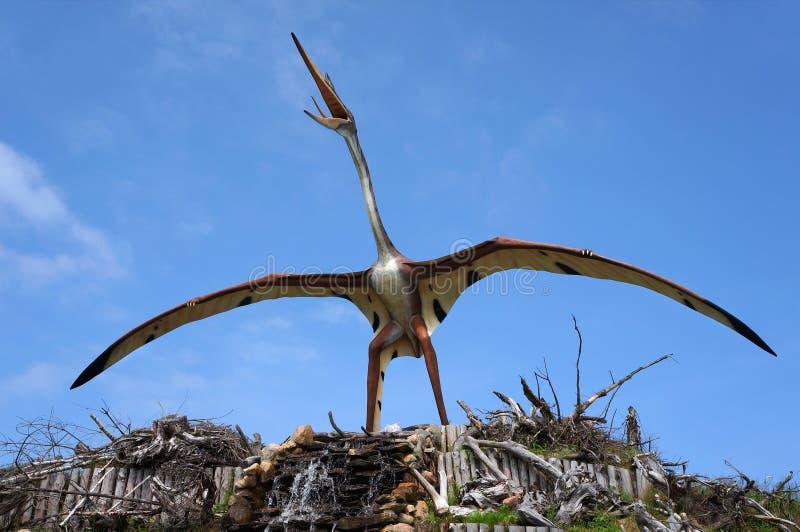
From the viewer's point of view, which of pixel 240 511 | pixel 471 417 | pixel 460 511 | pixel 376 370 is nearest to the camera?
pixel 460 511

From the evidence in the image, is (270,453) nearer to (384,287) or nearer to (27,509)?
(384,287)

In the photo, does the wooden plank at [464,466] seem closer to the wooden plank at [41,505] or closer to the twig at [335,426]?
the twig at [335,426]

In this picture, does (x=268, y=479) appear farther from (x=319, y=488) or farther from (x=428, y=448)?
(x=428, y=448)

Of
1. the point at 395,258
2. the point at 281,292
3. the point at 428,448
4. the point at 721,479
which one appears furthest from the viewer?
the point at 281,292

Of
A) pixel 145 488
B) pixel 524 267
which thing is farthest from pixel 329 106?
pixel 145 488

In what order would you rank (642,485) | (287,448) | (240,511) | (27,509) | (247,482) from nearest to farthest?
1. (240,511)
2. (247,482)
3. (287,448)
4. (642,485)
5. (27,509)

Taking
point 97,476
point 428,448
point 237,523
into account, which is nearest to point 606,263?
point 428,448

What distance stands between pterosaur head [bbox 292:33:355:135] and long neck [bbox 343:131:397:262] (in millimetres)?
149

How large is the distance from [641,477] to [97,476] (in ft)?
21.4

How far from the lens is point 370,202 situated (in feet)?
32.6

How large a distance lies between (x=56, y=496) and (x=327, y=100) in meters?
6.18

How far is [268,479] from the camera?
7.85m

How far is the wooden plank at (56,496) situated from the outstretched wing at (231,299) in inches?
51.1

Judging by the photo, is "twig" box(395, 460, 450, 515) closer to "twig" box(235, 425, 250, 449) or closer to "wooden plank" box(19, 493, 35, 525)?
"twig" box(235, 425, 250, 449)
